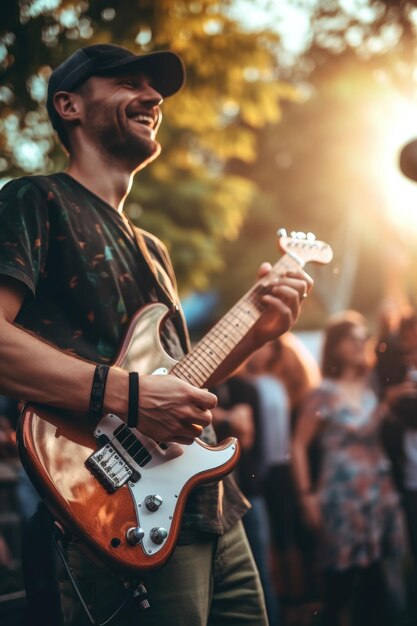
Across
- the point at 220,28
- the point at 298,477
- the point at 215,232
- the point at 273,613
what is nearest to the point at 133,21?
the point at 220,28

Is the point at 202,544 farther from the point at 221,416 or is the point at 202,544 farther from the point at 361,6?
the point at 361,6

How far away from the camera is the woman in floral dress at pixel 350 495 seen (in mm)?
4461

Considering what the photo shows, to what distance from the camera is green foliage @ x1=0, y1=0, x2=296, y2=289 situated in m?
4.12

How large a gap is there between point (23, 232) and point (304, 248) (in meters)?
0.96

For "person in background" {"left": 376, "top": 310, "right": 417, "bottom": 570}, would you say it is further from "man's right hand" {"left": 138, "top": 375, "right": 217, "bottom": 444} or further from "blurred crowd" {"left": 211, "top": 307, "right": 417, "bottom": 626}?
"man's right hand" {"left": 138, "top": 375, "right": 217, "bottom": 444}

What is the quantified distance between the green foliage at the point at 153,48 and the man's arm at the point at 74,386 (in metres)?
2.86

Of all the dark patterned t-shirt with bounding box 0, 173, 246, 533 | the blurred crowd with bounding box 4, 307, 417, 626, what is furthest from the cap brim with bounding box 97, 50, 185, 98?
the blurred crowd with bounding box 4, 307, 417, 626

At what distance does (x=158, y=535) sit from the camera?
5.73 feet

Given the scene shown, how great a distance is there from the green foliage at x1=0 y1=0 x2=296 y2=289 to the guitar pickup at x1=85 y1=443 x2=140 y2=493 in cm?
305

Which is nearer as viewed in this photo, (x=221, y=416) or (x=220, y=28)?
(x=221, y=416)

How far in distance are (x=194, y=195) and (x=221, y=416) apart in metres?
4.51

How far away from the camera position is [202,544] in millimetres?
1922

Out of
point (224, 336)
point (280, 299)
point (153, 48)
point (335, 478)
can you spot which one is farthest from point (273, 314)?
point (153, 48)

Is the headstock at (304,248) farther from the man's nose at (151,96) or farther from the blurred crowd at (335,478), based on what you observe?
the blurred crowd at (335,478)
